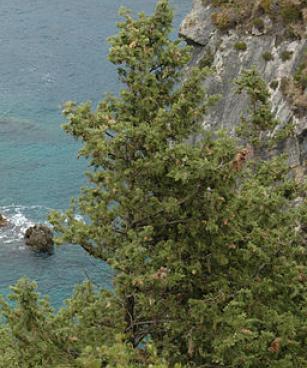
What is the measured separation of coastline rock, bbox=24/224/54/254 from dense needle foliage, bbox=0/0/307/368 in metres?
31.8

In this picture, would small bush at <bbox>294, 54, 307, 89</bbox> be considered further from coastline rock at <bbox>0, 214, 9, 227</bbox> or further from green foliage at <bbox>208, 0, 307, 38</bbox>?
coastline rock at <bbox>0, 214, 9, 227</bbox>

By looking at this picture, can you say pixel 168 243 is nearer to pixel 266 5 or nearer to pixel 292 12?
pixel 292 12

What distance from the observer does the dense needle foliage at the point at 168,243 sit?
2125 cm

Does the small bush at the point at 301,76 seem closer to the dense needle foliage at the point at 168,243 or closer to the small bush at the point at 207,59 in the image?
the small bush at the point at 207,59

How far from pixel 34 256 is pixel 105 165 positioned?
3438 centimetres

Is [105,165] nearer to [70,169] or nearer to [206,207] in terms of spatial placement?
[206,207]

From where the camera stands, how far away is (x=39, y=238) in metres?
56.6

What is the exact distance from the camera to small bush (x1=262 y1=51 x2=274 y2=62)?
5256cm

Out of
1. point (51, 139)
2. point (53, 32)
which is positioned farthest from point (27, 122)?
point (53, 32)

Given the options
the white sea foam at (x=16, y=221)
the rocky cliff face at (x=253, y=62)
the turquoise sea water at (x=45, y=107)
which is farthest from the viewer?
the white sea foam at (x=16, y=221)

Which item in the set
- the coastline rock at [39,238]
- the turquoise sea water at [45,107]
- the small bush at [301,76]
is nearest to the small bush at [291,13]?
the small bush at [301,76]

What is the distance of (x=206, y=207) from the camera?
21844 millimetres

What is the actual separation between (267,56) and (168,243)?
111 ft

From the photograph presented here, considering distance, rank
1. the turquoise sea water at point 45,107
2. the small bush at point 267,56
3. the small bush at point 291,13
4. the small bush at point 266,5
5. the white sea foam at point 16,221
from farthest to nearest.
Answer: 1. the white sea foam at point 16,221
2. the turquoise sea water at point 45,107
3. the small bush at point 266,5
4. the small bush at point 267,56
5. the small bush at point 291,13
